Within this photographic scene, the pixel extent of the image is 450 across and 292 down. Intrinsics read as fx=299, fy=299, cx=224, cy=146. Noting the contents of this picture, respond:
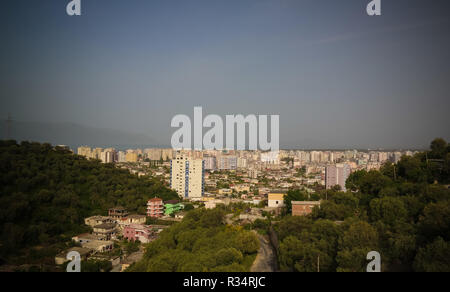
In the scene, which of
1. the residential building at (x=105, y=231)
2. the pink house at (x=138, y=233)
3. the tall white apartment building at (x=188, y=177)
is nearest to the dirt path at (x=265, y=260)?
the pink house at (x=138, y=233)

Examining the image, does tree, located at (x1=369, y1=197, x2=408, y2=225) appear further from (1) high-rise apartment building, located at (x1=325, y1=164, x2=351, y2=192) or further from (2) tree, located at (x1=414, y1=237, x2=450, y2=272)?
(1) high-rise apartment building, located at (x1=325, y1=164, x2=351, y2=192)

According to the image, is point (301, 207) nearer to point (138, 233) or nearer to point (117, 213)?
point (138, 233)

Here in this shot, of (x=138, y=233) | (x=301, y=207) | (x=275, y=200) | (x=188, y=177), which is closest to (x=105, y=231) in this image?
(x=138, y=233)

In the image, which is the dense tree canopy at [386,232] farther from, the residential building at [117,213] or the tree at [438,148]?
the residential building at [117,213]
